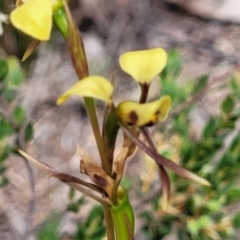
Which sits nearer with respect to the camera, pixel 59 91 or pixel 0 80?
pixel 0 80

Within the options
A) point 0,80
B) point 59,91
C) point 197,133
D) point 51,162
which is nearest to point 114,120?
point 0,80

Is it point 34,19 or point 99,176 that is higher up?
point 34,19

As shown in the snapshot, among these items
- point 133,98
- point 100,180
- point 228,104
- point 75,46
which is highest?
point 75,46

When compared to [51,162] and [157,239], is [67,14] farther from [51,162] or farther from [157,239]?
[51,162]

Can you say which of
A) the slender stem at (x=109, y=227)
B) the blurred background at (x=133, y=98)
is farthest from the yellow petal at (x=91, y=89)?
the blurred background at (x=133, y=98)

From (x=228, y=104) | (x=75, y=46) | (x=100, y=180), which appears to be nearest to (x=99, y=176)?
(x=100, y=180)

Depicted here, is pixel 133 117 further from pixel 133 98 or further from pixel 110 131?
pixel 133 98

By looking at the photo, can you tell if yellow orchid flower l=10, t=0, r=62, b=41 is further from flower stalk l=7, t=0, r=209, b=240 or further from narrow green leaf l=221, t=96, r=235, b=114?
narrow green leaf l=221, t=96, r=235, b=114
